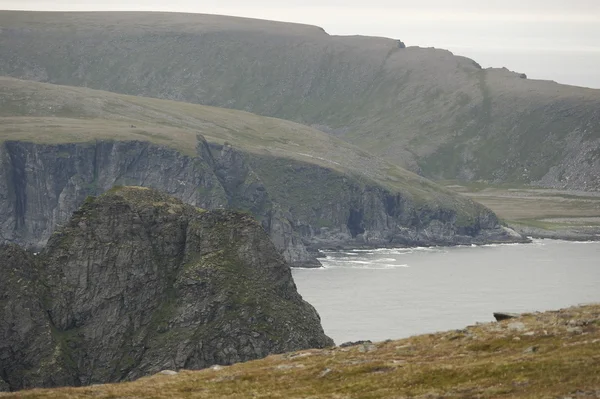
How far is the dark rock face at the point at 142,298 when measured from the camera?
418 ft

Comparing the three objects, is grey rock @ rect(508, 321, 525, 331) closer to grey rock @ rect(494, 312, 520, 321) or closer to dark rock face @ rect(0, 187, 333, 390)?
grey rock @ rect(494, 312, 520, 321)

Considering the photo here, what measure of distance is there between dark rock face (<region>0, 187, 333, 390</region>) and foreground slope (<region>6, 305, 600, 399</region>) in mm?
50594

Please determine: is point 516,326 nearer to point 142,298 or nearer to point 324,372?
point 324,372

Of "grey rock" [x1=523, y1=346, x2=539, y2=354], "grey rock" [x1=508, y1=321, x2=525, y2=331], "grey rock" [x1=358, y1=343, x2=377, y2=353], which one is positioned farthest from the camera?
"grey rock" [x1=358, y1=343, x2=377, y2=353]

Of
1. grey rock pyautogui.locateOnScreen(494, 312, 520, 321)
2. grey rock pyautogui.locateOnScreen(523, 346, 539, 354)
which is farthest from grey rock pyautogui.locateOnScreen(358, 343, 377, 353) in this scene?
grey rock pyautogui.locateOnScreen(523, 346, 539, 354)

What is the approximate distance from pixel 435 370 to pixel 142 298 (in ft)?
260

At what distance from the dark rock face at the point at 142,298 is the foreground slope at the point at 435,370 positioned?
50594 millimetres

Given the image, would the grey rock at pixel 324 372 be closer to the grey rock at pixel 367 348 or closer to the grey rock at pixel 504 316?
the grey rock at pixel 367 348

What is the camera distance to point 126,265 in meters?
141

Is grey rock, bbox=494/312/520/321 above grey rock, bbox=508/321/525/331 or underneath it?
underneath

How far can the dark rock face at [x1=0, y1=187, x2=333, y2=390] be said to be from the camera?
5017 inches

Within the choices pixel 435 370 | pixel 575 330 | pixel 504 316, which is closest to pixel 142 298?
pixel 504 316

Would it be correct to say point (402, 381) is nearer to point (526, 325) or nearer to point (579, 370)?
point (579, 370)

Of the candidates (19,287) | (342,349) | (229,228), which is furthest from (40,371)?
(342,349)
